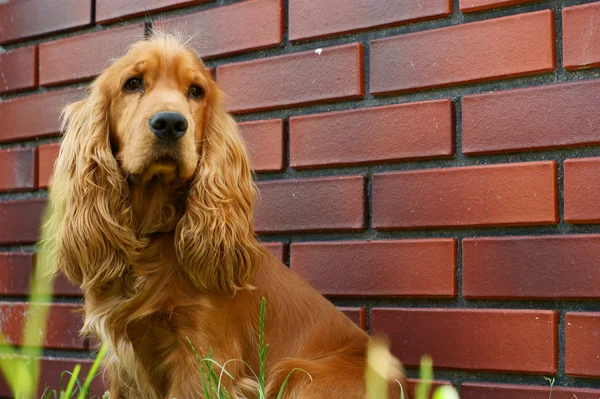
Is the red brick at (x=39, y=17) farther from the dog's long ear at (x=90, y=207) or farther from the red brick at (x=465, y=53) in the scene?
the red brick at (x=465, y=53)

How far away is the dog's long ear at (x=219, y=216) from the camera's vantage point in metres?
1.87

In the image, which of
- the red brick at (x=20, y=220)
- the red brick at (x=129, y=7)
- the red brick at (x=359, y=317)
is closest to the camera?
the red brick at (x=359, y=317)

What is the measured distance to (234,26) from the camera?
8.06ft

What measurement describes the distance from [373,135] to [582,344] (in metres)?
0.85

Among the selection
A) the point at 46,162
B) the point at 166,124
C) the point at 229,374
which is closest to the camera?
the point at 229,374

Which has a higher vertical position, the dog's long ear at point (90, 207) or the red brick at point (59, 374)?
the dog's long ear at point (90, 207)

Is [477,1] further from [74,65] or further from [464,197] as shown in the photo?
[74,65]

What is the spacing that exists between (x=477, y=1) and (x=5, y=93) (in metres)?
2.02

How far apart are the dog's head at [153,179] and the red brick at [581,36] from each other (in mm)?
967

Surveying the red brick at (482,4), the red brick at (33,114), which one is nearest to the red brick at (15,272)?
the red brick at (33,114)

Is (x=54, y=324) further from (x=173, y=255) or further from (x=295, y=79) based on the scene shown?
(x=295, y=79)

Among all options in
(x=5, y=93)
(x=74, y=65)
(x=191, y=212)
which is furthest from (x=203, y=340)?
(x=5, y=93)

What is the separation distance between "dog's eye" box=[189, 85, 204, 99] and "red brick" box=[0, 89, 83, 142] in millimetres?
910

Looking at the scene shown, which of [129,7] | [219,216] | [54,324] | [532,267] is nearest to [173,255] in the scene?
[219,216]
